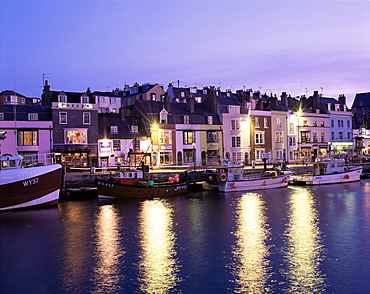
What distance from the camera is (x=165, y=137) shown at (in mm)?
62688

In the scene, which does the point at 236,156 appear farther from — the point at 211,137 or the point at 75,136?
the point at 75,136

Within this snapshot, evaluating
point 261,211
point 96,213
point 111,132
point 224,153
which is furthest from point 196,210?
point 224,153

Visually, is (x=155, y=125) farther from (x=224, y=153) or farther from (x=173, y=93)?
(x=173, y=93)

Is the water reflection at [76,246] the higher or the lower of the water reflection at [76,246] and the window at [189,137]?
the lower

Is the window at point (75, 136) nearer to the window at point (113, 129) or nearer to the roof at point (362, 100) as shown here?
the window at point (113, 129)

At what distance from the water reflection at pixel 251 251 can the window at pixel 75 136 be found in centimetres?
2761

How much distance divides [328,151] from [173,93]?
1325 inches

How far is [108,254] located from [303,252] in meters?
9.97

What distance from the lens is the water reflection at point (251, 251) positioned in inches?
712

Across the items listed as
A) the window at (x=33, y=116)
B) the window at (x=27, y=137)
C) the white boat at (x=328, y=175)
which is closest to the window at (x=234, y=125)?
the white boat at (x=328, y=175)

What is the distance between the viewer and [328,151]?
8412 centimetres

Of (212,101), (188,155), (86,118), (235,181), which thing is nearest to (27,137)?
(86,118)

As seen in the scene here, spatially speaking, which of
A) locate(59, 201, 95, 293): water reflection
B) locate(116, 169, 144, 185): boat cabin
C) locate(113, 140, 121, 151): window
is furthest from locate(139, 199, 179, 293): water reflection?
locate(113, 140, 121, 151): window

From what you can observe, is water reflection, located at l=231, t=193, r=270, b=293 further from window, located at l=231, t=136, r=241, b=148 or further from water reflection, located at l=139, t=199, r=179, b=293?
window, located at l=231, t=136, r=241, b=148
